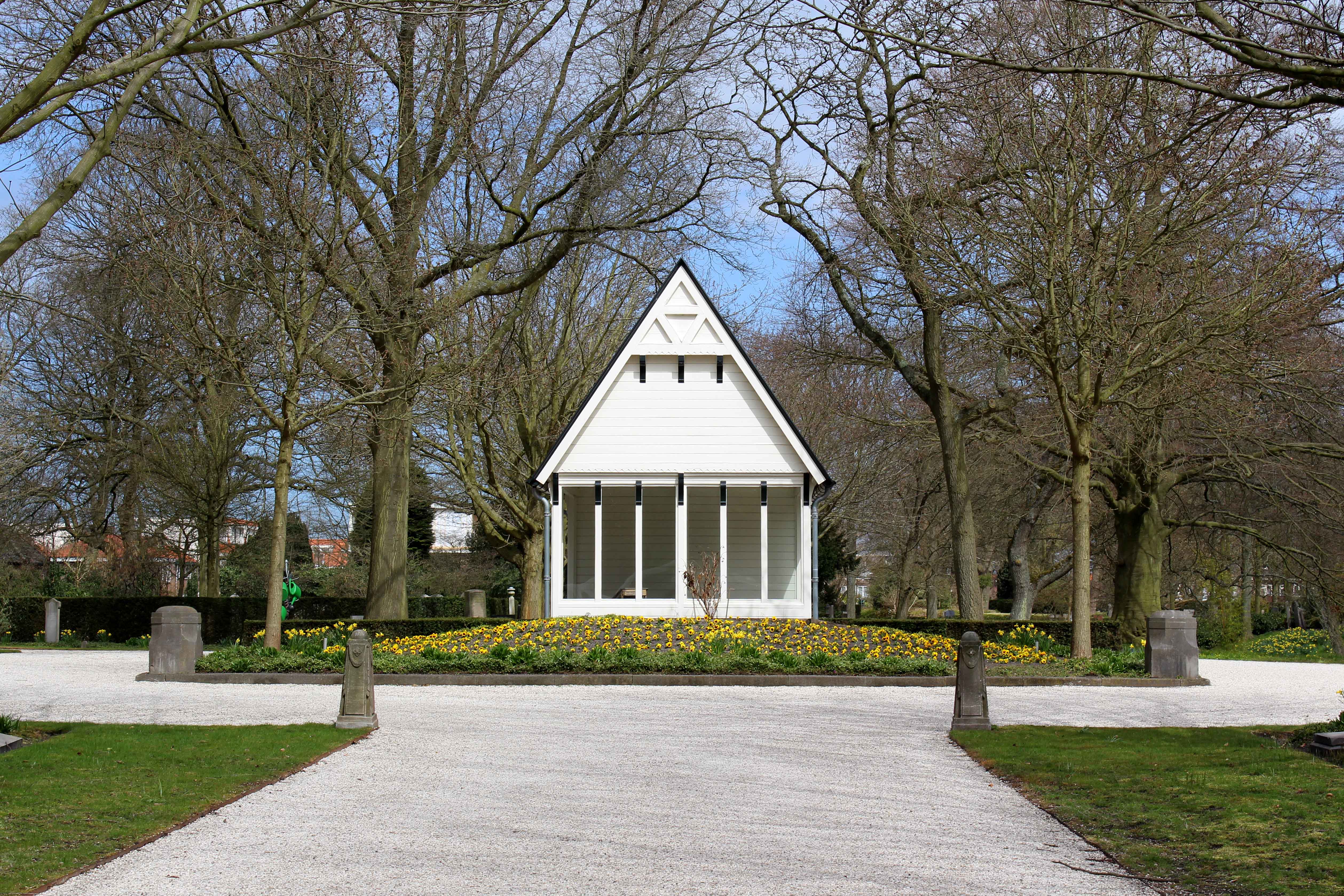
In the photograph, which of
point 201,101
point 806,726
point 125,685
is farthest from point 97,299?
point 806,726

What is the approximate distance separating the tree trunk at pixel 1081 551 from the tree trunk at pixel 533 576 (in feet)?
52.9

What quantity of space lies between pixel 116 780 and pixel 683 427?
17995mm

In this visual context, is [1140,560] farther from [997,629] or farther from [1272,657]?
[997,629]

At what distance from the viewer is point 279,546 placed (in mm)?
19484

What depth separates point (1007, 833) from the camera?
788 cm

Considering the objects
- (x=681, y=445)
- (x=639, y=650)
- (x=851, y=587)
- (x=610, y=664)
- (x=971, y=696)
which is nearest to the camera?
(x=971, y=696)

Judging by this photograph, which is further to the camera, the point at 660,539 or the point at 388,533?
the point at 660,539

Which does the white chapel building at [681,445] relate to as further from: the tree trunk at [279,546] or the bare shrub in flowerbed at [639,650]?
the tree trunk at [279,546]

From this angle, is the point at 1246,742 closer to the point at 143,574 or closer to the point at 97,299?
the point at 97,299

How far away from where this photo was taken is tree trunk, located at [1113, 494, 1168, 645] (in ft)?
90.7

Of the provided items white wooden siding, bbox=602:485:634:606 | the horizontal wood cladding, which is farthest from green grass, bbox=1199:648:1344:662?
white wooden siding, bbox=602:485:634:606

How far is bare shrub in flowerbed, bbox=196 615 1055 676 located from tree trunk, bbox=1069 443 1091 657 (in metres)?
0.70

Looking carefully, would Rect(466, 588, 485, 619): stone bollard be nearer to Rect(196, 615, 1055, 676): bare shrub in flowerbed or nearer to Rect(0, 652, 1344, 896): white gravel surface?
Rect(196, 615, 1055, 676): bare shrub in flowerbed

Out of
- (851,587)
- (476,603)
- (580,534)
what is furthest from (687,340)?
(851,587)
